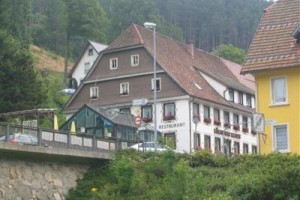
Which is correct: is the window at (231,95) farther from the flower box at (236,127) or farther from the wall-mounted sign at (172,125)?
the wall-mounted sign at (172,125)

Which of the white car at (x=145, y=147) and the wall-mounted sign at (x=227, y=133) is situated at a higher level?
the wall-mounted sign at (x=227, y=133)

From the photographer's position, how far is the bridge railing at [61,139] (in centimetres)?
3109

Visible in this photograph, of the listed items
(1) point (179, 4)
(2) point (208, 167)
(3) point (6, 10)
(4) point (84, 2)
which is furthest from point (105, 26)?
(2) point (208, 167)

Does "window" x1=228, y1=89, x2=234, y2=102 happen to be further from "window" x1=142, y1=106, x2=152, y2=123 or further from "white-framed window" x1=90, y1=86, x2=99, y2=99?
"white-framed window" x1=90, y1=86, x2=99, y2=99

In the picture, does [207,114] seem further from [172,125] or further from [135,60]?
[135,60]

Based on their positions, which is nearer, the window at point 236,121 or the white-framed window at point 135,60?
the white-framed window at point 135,60

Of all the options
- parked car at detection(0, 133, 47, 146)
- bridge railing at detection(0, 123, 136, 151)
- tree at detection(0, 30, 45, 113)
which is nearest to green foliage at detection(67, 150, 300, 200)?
bridge railing at detection(0, 123, 136, 151)

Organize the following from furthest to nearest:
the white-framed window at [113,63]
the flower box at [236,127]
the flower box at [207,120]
→ the flower box at [236,127] → the white-framed window at [113,63] → the flower box at [207,120]

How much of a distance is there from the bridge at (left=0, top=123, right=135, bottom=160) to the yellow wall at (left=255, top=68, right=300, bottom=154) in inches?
288

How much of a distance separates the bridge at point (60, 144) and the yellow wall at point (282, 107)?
24.0 feet

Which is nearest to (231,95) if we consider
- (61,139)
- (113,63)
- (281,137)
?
(113,63)

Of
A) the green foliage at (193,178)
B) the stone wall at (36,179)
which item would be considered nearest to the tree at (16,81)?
the green foliage at (193,178)

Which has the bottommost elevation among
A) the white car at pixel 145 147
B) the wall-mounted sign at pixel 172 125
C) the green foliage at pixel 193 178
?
the green foliage at pixel 193 178

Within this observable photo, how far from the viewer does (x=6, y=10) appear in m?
71.8
